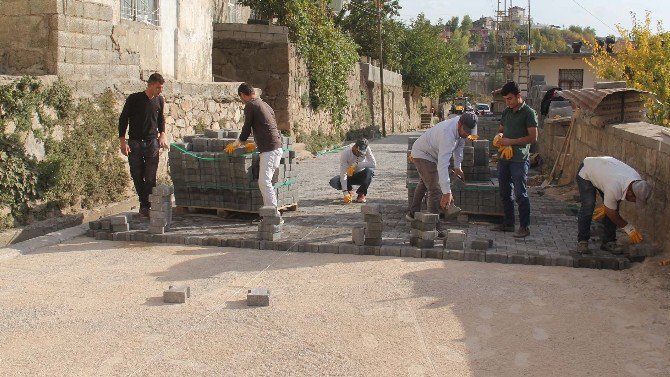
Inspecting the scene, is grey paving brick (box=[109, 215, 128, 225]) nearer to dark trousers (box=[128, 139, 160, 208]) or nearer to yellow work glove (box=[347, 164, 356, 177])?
dark trousers (box=[128, 139, 160, 208])

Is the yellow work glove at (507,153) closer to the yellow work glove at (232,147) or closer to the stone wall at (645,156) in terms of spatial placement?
the stone wall at (645,156)

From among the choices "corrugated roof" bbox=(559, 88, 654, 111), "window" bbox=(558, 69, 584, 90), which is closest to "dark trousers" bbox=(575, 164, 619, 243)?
"corrugated roof" bbox=(559, 88, 654, 111)

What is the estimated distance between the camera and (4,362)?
490cm

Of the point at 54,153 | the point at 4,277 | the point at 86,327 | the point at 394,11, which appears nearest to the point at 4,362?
the point at 86,327

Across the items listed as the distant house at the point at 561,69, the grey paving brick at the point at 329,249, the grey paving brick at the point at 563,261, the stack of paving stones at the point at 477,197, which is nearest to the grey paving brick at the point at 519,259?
the grey paving brick at the point at 563,261

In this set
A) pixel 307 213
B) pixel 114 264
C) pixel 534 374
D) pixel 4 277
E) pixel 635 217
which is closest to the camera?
pixel 534 374

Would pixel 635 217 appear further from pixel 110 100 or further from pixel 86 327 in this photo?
pixel 110 100

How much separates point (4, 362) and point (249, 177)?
16.6ft

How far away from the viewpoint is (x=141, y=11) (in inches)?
539

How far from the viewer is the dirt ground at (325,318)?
498 cm

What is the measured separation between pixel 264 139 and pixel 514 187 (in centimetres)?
295

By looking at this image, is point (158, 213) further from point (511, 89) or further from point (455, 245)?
point (511, 89)

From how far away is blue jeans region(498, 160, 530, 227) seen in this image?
8.83m

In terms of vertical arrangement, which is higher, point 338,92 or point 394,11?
point 394,11
